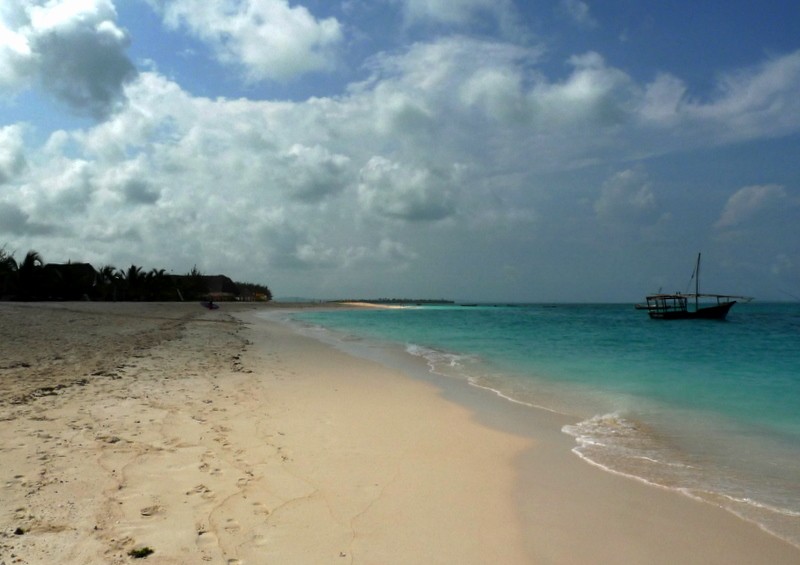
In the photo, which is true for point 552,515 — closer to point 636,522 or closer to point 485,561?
point 636,522

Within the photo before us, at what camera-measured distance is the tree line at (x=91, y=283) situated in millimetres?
43375

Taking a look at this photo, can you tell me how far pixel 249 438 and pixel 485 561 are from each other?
3298 mm

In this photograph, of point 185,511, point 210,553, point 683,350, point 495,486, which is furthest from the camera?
point 683,350

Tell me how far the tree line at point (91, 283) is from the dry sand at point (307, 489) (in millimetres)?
44922

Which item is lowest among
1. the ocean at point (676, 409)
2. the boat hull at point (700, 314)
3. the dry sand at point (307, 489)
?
the ocean at point (676, 409)

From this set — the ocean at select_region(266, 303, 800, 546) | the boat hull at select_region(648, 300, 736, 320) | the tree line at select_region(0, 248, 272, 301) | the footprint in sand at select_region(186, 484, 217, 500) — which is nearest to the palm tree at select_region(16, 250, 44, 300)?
the tree line at select_region(0, 248, 272, 301)

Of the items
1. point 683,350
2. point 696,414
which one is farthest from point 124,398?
point 683,350

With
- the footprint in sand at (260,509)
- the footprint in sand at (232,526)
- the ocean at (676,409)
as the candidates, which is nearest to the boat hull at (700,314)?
the ocean at (676,409)

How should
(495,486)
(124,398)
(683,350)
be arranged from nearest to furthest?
(495,486)
(124,398)
(683,350)

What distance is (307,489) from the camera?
422 centimetres

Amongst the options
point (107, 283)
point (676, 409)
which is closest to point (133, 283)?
point (107, 283)

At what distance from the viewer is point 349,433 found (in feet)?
20.7

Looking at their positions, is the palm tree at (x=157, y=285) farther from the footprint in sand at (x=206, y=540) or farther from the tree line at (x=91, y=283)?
the footprint in sand at (x=206, y=540)

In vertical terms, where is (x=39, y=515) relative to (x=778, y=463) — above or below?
above
